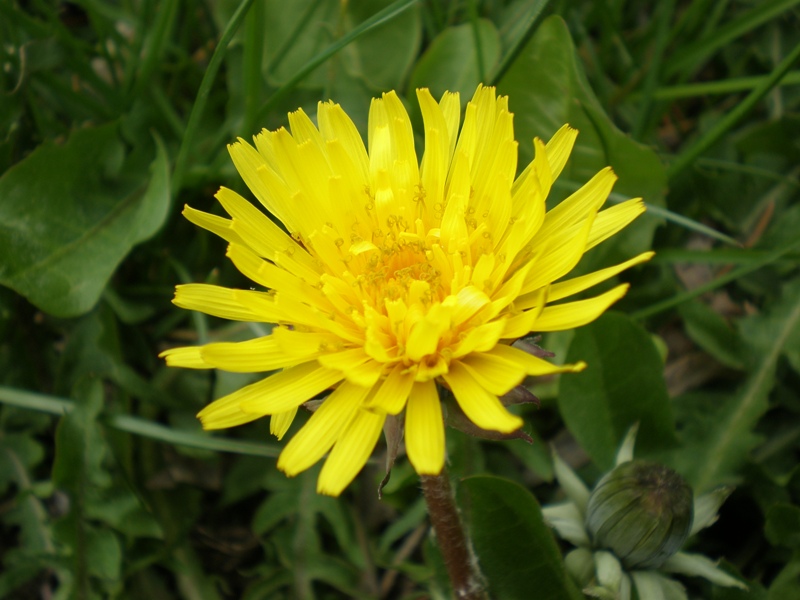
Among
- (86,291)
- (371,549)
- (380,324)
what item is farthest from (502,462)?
(86,291)

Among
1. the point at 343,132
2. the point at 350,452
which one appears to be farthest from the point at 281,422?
the point at 343,132

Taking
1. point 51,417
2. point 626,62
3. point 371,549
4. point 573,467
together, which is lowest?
point 371,549

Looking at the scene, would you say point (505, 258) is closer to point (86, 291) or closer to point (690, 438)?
point (690, 438)

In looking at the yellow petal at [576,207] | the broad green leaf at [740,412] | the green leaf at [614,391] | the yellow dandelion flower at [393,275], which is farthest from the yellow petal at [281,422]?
the broad green leaf at [740,412]

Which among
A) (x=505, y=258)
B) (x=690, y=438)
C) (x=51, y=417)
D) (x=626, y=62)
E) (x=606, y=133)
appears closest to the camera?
(x=505, y=258)

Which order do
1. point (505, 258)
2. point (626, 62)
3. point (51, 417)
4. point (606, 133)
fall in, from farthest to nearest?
1. point (626, 62)
2. point (51, 417)
3. point (606, 133)
4. point (505, 258)

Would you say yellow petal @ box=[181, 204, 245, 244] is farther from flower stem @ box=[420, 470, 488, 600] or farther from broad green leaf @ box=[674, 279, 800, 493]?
broad green leaf @ box=[674, 279, 800, 493]
